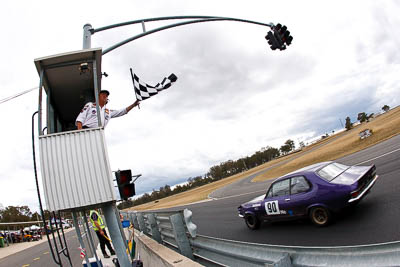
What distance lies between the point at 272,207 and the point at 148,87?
4827 millimetres

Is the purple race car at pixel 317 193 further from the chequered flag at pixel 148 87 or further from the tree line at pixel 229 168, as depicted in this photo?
the tree line at pixel 229 168

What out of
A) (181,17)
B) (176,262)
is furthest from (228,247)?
(181,17)

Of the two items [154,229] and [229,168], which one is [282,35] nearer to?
[154,229]

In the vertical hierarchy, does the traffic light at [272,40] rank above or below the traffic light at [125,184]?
above

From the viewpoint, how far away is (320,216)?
20.6ft

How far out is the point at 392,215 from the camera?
215 inches

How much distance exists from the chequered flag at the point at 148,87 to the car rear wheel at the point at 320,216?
14.8 feet

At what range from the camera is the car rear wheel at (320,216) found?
6.05m

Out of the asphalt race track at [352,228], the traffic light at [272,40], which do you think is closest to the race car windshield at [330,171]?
the asphalt race track at [352,228]

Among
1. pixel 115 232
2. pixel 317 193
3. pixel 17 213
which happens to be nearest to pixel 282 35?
pixel 317 193

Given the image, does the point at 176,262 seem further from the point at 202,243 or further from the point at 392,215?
the point at 392,215

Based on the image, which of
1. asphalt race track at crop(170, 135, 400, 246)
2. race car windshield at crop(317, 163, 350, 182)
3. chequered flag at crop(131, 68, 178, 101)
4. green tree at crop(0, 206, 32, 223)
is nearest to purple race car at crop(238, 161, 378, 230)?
race car windshield at crop(317, 163, 350, 182)

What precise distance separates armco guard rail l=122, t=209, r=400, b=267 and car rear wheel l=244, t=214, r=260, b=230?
3.20 meters

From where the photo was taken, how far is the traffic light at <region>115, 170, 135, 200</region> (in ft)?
12.3
